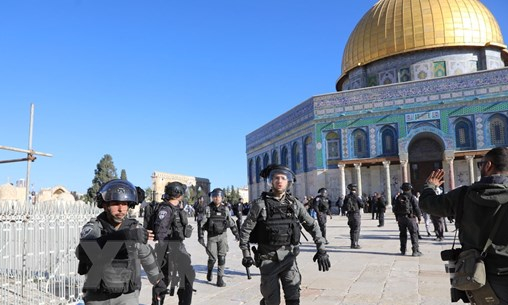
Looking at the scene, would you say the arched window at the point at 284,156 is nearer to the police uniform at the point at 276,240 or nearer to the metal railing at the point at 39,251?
the metal railing at the point at 39,251

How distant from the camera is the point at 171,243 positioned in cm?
525

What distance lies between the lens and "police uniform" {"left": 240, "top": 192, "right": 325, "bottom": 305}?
157 inches

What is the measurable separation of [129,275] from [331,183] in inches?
1075

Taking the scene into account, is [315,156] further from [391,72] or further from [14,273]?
[14,273]

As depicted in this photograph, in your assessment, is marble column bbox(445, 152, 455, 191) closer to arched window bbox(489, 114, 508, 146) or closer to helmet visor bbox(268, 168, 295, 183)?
arched window bbox(489, 114, 508, 146)

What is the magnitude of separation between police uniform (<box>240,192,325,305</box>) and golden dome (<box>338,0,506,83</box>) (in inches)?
1183

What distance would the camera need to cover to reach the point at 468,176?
1044 inches

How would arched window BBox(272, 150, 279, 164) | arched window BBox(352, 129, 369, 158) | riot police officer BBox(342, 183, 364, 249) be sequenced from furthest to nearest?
arched window BBox(272, 150, 279, 164), arched window BBox(352, 129, 369, 158), riot police officer BBox(342, 183, 364, 249)

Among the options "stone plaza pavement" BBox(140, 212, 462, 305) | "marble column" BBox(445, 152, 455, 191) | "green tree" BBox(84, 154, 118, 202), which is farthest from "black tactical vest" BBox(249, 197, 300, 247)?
"green tree" BBox(84, 154, 118, 202)

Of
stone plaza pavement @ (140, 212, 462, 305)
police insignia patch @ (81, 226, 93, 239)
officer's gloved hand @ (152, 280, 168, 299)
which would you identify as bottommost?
stone plaza pavement @ (140, 212, 462, 305)

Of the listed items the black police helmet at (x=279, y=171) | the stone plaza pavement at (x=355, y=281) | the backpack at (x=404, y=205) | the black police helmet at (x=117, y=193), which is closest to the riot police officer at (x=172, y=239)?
the stone plaza pavement at (x=355, y=281)

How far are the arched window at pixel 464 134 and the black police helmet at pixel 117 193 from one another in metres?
27.6

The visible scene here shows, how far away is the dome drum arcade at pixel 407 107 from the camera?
1042 inches

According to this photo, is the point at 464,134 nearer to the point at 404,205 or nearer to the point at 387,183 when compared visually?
the point at 387,183
